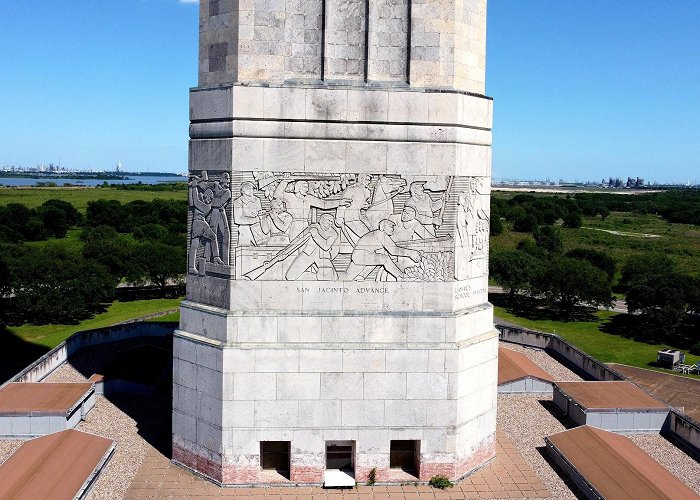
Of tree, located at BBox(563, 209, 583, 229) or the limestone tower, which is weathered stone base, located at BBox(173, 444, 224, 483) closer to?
the limestone tower

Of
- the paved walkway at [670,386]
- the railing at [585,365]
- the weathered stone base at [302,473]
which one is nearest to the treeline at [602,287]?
the paved walkway at [670,386]

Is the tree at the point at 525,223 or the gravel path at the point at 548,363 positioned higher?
the tree at the point at 525,223

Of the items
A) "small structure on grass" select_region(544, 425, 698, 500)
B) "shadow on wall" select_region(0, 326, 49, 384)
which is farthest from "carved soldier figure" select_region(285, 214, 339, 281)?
"shadow on wall" select_region(0, 326, 49, 384)

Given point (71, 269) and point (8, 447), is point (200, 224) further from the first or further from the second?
point (71, 269)

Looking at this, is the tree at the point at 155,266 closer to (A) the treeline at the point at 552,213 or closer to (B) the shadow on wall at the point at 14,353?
(B) the shadow on wall at the point at 14,353

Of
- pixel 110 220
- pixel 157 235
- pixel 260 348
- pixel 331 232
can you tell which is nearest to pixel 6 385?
pixel 260 348

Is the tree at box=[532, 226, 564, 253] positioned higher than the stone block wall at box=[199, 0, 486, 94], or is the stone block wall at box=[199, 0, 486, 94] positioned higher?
the stone block wall at box=[199, 0, 486, 94]
